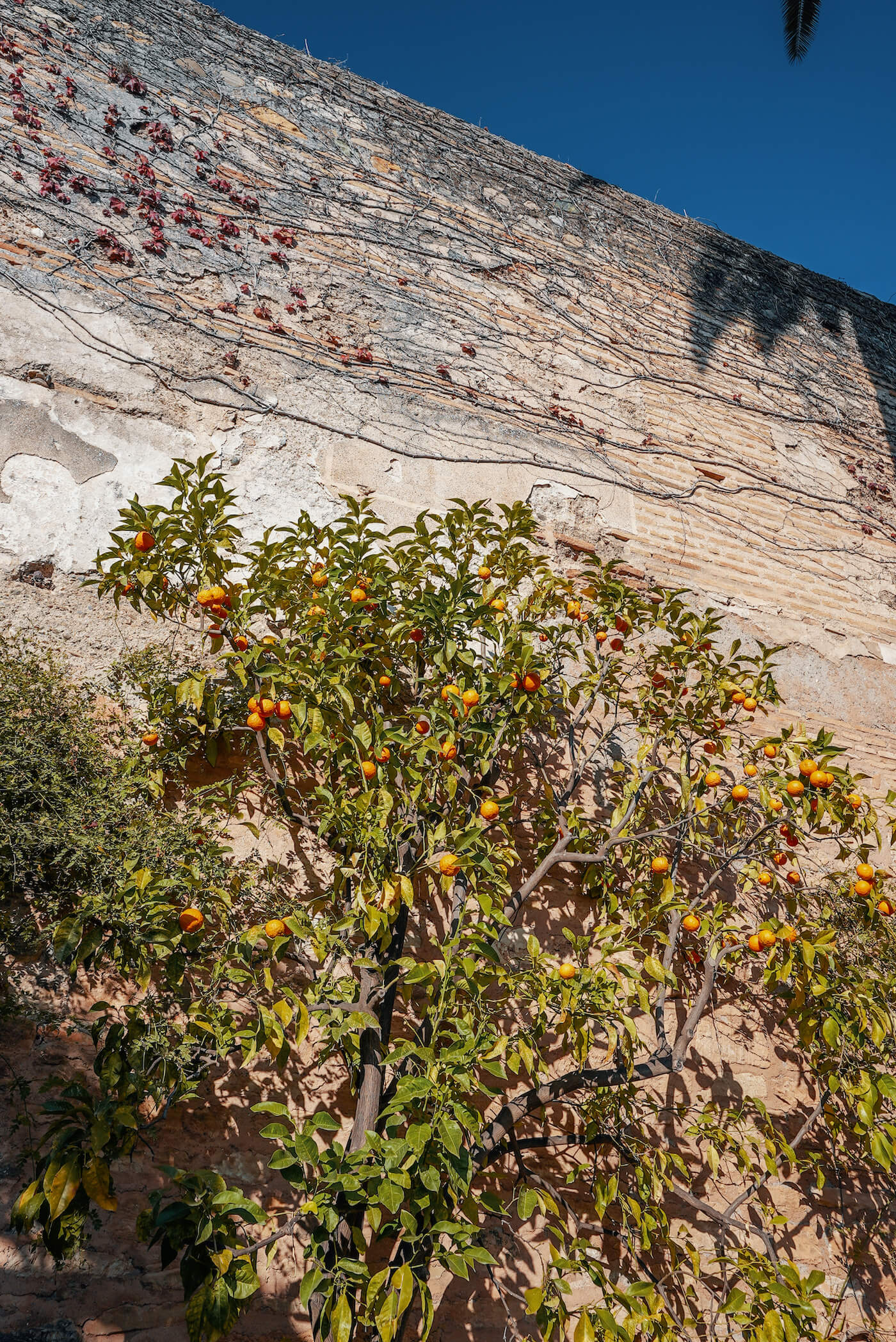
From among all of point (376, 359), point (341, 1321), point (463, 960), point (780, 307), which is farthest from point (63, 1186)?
point (780, 307)

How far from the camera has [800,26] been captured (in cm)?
620

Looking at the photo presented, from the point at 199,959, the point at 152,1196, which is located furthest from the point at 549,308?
the point at 152,1196

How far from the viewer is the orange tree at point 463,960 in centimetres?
165

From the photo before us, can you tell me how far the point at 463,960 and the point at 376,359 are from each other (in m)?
2.40

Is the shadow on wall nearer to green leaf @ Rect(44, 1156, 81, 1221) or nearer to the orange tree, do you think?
the orange tree

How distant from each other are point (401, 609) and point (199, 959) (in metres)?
1.04

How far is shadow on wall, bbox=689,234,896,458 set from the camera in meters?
4.55

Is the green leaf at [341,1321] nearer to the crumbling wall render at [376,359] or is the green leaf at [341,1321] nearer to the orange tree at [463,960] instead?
the orange tree at [463,960]

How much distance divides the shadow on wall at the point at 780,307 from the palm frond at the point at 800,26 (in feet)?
7.88

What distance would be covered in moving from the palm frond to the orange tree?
5720 millimetres

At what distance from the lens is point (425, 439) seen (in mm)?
3227

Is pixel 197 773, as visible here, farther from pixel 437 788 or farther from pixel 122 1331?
pixel 122 1331

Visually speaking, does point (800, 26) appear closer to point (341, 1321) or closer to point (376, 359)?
point (376, 359)

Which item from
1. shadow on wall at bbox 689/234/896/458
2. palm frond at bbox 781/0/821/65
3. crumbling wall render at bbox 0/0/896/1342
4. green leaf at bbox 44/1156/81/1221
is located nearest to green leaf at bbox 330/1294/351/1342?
crumbling wall render at bbox 0/0/896/1342
